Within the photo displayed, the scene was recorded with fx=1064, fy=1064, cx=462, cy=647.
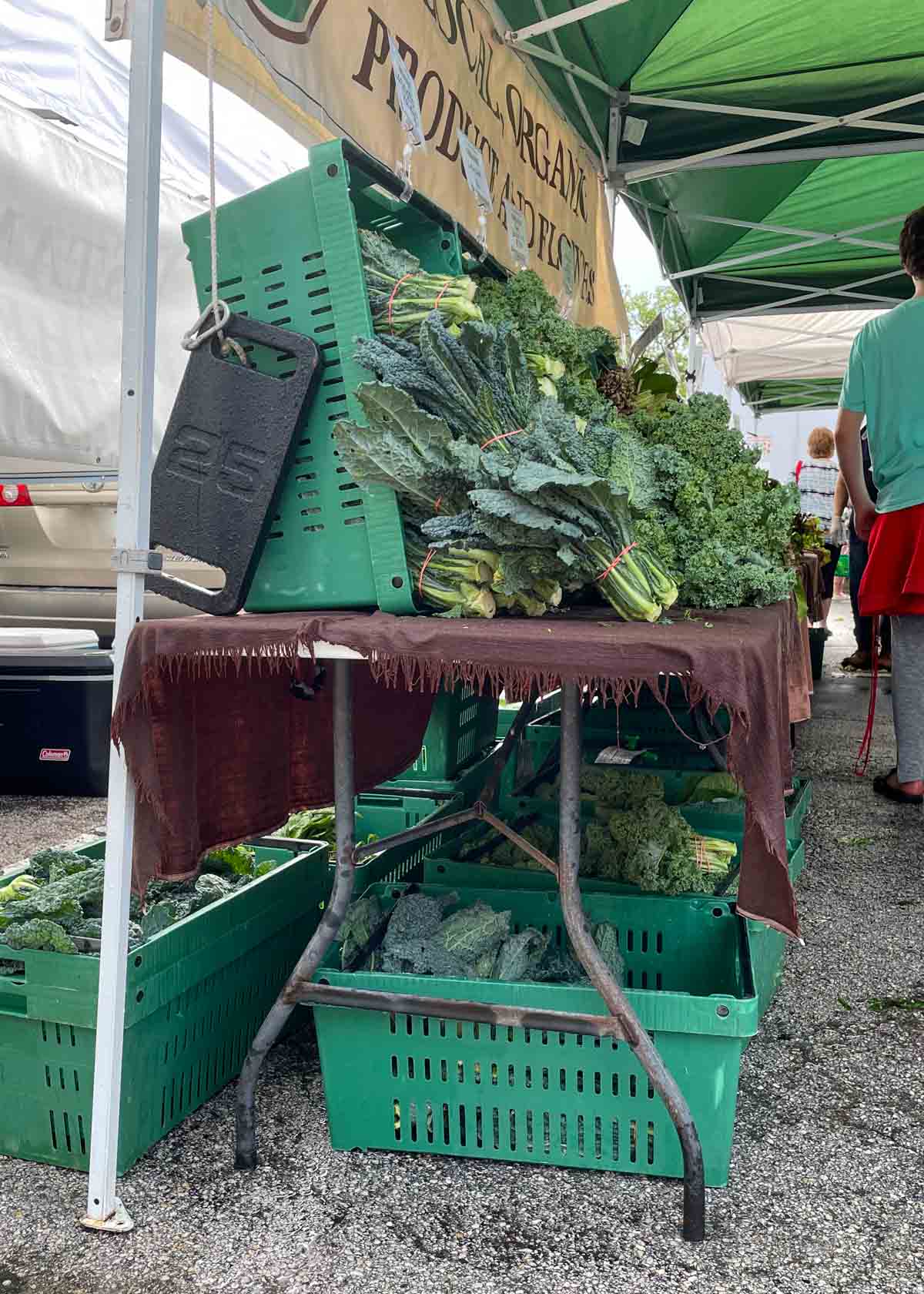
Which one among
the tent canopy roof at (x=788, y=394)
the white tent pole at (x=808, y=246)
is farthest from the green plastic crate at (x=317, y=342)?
the tent canopy roof at (x=788, y=394)

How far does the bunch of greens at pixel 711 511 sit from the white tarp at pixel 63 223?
144 cm

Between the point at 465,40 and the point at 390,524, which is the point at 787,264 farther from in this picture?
the point at 390,524

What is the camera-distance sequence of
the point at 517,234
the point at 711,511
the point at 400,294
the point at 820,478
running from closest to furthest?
the point at 400,294 < the point at 711,511 < the point at 517,234 < the point at 820,478

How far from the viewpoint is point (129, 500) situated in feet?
5.71

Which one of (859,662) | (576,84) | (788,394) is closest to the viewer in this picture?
(576,84)

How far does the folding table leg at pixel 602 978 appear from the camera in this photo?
1.73 metres

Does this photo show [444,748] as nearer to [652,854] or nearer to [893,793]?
[652,854]

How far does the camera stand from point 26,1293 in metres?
1.60

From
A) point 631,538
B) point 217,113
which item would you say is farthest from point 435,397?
point 217,113

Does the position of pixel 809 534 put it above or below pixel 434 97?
below

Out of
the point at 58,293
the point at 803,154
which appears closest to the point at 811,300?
the point at 803,154

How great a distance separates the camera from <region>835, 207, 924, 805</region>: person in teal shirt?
161 inches

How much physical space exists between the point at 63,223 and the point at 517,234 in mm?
1674

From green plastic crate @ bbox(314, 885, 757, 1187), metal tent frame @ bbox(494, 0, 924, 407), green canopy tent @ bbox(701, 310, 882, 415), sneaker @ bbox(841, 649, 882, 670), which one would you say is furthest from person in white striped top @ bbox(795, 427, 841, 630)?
green plastic crate @ bbox(314, 885, 757, 1187)
